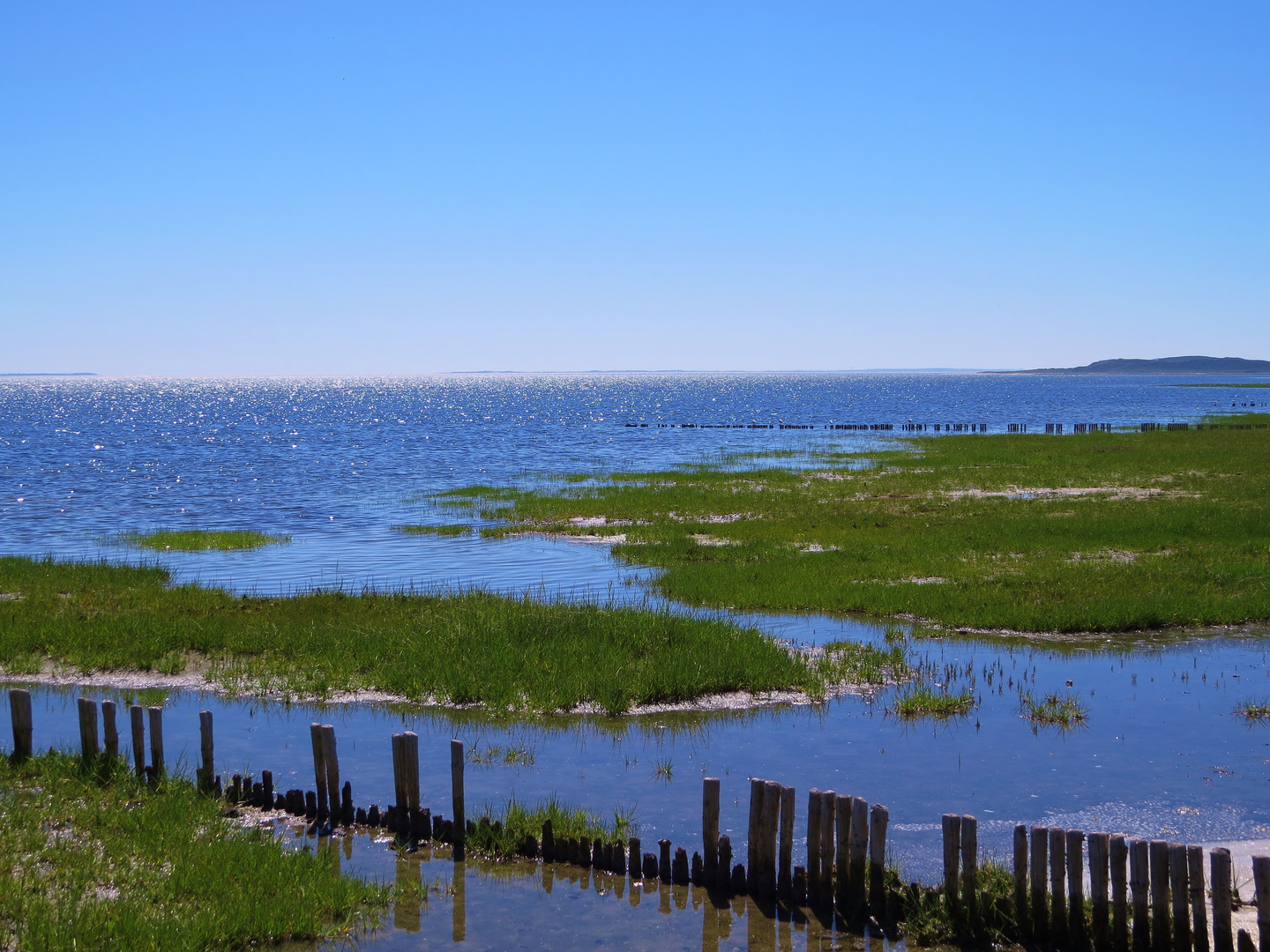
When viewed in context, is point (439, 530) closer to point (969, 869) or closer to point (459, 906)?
point (459, 906)

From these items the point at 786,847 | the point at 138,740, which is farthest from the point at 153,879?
the point at 786,847

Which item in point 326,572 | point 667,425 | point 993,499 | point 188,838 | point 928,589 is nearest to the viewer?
point 188,838

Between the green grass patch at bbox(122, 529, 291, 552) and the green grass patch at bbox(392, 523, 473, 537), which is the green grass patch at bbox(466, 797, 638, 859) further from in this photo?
the green grass patch at bbox(122, 529, 291, 552)

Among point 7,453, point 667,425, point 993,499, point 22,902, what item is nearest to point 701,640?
point 22,902

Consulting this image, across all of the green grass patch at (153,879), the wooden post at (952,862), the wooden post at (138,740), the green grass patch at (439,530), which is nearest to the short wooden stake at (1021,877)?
the wooden post at (952,862)

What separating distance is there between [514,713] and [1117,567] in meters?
17.5

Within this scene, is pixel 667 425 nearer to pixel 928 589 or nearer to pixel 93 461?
pixel 93 461

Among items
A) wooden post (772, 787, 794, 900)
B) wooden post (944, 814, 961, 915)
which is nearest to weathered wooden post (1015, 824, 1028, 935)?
wooden post (944, 814, 961, 915)

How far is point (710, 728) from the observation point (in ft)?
53.7

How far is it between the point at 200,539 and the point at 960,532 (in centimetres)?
2510

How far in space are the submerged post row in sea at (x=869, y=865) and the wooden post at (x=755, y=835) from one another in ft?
0.04

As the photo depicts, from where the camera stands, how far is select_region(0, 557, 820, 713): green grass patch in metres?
17.7

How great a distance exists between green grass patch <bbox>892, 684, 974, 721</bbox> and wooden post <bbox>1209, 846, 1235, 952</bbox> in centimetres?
776

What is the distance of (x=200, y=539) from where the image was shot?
116ft
